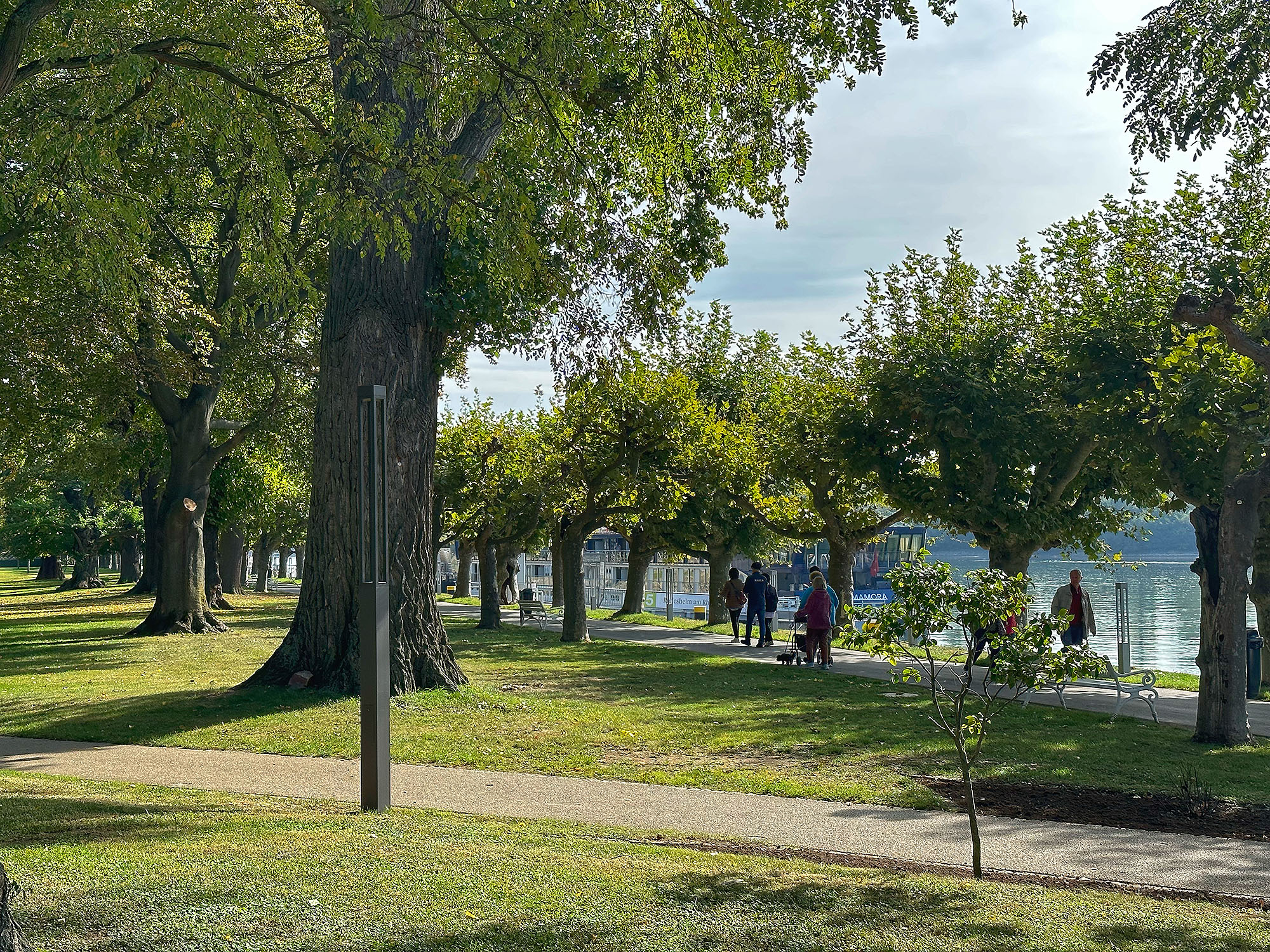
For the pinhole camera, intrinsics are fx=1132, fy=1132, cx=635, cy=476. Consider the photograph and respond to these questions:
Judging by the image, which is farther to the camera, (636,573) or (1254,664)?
(636,573)

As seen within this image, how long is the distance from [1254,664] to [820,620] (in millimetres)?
7245

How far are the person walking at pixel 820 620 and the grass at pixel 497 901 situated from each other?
13763 millimetres

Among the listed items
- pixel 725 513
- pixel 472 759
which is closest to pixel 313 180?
pixel 472 759

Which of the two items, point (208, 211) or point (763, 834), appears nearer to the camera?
point (763, 834)

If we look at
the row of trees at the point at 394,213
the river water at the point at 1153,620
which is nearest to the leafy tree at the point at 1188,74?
the row of trees at the point at 394,213

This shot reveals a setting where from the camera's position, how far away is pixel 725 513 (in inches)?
1449

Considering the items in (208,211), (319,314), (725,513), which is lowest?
(725,513)

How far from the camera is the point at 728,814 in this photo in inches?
345

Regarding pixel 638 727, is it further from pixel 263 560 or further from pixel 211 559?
pixel 263 560

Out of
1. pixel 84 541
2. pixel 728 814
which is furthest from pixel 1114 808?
pixel 84 541

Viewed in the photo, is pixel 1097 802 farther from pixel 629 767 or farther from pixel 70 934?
pixel 70 934

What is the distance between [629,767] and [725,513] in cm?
2624

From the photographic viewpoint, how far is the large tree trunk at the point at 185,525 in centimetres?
2578

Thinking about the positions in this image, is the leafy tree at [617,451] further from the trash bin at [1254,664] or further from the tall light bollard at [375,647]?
the tall light bollard at [375,647]
